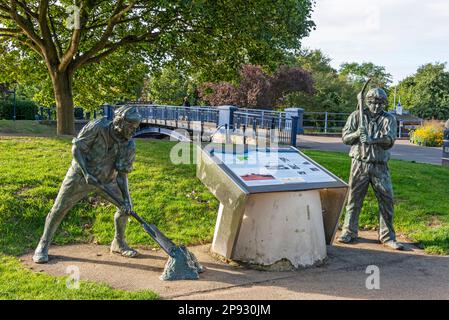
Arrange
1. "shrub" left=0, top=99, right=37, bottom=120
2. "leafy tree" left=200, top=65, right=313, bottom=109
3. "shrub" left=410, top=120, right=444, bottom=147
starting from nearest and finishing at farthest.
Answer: "shrub" left=410, top=120, right=444, bottom=147, "shrub" left=0, top=99, right=37, bottom=120, "leafy tree" left=200, top=65, right=313, bottom=109

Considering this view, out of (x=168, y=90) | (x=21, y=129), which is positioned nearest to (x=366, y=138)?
(x=21, y=129)

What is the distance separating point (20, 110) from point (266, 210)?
29495 mm

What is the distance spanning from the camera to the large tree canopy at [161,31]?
1278 centimetres

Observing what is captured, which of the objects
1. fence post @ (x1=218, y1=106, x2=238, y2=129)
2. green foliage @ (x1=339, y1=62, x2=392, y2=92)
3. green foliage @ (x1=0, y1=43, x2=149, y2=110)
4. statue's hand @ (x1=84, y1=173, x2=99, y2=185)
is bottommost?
statue's hand @ (x1=84, y1=173, x2=99, y2=185)

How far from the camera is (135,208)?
326 inches

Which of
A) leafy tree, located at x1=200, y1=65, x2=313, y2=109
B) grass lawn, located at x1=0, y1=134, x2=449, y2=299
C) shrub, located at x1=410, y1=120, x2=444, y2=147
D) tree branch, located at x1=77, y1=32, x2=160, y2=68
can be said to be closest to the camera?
grass lawn, located at x1=0, y1=134, x2=449, y2=299

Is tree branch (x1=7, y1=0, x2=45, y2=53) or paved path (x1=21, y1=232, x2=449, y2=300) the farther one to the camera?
tree branch (x1=7, y1=0, x2=45, y2=53)

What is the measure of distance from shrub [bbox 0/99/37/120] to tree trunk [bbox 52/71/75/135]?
16226 mm

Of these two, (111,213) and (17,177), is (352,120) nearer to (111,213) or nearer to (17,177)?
(111,213)

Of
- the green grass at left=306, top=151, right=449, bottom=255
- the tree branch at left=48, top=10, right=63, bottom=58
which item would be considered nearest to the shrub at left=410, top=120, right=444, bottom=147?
the green grass at left=306, top=151, right=449, bottom=255

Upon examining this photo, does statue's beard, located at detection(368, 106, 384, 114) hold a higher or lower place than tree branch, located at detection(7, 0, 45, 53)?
lower

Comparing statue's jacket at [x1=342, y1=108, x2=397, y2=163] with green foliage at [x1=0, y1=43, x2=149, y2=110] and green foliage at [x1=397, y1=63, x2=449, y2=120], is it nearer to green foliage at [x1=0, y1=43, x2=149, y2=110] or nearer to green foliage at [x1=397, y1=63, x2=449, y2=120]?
green foliage at [x1=0, y1=43, x2=149, y2=110]

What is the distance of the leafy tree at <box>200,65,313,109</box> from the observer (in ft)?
107
